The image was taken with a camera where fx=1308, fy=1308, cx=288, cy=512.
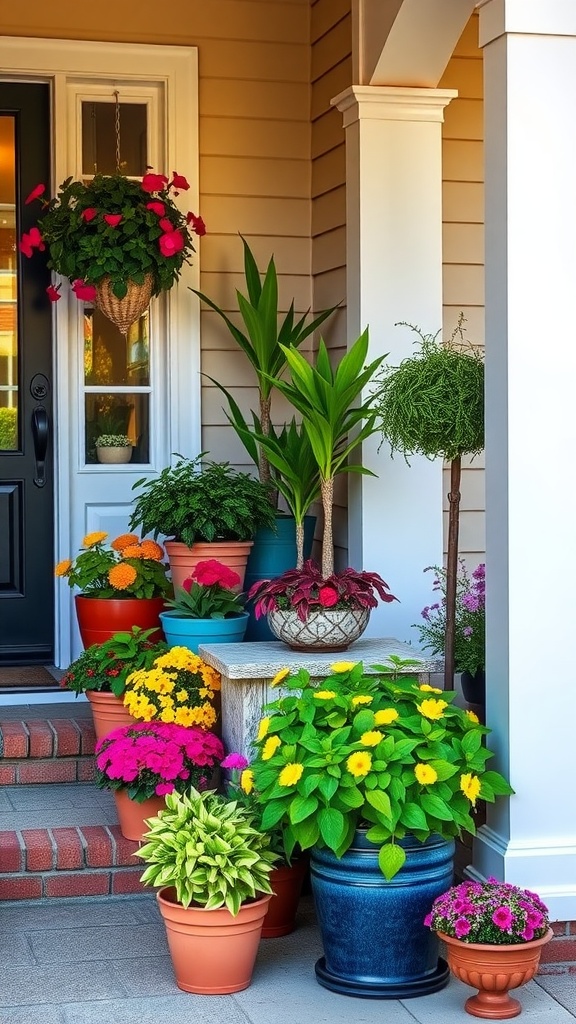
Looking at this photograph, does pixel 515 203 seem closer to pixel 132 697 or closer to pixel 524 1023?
pixel 132 697

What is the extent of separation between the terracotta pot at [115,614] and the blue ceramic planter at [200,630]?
273mm

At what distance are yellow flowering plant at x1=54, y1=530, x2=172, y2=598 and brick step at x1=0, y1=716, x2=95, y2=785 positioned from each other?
1.46 ft

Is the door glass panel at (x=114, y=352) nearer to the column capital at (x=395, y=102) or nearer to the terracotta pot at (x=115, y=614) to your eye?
the terracotta pot at (x=115, y=614)

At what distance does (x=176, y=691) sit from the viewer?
3.43 m

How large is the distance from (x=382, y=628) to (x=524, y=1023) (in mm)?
1603

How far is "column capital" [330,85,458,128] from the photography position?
409 cm

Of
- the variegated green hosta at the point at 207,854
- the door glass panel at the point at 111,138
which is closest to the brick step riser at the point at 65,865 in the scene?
the variegated green hosta at the point at 207,854

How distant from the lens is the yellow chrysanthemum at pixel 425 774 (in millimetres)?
2754

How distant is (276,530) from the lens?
434 cm

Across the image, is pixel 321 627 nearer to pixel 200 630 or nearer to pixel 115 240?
pixel 200 630

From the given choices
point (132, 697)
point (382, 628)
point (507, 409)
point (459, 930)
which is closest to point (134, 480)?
point (382, 628)

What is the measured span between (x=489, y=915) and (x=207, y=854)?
23.9 inches

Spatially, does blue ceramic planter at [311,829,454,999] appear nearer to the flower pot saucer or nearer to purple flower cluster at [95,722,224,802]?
the flower pot saucer

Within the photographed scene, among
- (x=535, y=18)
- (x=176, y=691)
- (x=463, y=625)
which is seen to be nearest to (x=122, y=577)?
(x=176, y=691)
